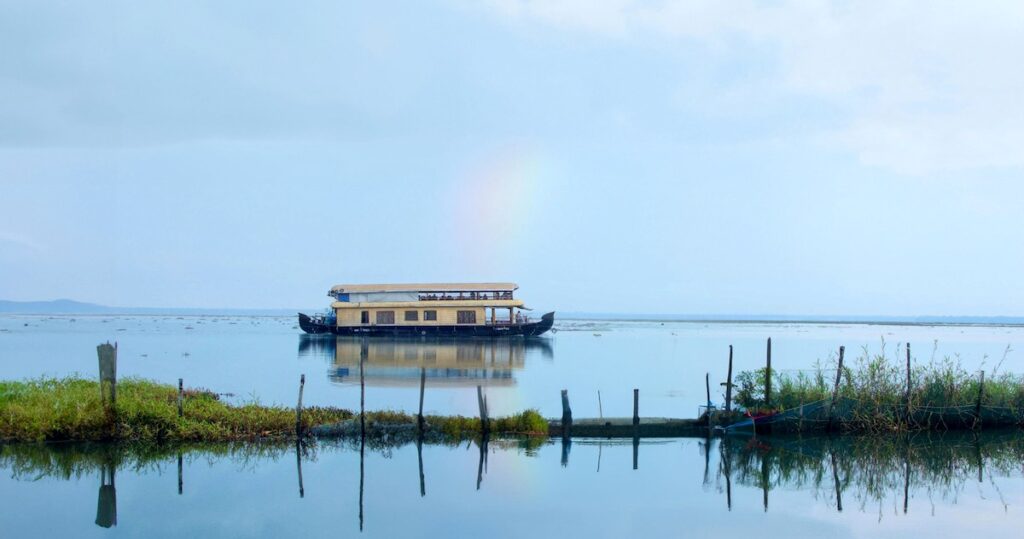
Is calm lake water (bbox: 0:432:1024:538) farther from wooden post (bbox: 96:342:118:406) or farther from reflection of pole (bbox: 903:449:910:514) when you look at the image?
wooden post (bbox: 96:342:118:406)

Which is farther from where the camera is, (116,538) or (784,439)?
(784,439)

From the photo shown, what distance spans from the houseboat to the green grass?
34.7 meters

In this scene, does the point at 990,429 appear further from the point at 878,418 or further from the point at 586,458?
the point at 586,458

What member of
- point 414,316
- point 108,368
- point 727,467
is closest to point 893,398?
point 727,467

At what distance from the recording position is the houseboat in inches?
2090

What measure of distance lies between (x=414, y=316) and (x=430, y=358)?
12825 millimetres

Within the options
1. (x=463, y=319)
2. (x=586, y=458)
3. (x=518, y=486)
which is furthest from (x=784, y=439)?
(x=463, y=319)

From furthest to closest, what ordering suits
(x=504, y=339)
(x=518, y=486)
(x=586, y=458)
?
(x=504, y=339)
(x=586, y=458)
(x=518, y=486)

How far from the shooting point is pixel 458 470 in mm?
15336

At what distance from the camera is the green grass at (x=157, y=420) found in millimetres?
15328

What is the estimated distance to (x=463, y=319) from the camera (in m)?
53.3

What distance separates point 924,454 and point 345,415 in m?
11.8

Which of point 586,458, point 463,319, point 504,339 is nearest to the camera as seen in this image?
point 586,458

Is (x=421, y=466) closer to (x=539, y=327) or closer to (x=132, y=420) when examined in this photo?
(x=132, y=420)
